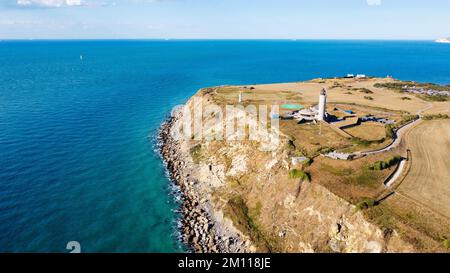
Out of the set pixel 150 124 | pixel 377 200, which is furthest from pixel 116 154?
pixel 377 200

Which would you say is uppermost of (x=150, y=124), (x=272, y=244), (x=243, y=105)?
(x=243, y=105)

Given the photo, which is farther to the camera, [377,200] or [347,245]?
[377,200]

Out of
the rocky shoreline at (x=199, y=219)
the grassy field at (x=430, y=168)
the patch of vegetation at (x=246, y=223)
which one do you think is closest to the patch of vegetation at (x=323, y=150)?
the grassy field at (x=430, y=168)

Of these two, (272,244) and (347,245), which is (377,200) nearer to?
(347,245)

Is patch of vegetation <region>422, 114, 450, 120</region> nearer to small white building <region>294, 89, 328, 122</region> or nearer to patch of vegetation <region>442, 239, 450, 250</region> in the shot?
small white building <region>294, 89, 328, 122</region>

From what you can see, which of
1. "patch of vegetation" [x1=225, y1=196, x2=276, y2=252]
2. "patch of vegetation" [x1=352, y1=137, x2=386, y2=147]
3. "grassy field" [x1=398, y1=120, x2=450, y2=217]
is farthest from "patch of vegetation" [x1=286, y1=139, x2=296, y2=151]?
"grassy field" [x1=398, y1=120, x2=450, y2=217]

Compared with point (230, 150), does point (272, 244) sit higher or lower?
lower

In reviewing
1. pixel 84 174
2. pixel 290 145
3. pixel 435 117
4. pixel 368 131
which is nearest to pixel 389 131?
pixel 368 131
